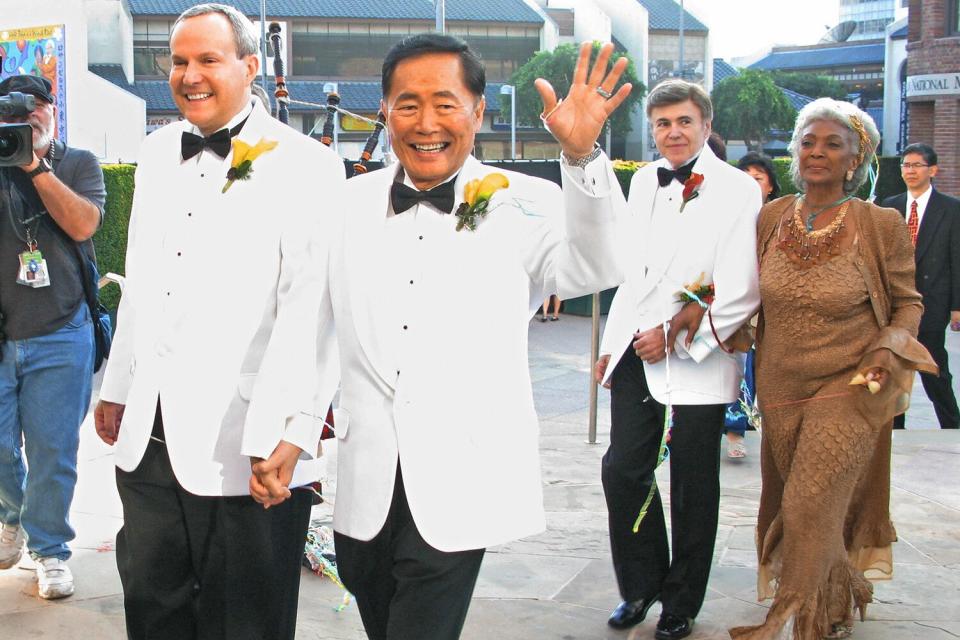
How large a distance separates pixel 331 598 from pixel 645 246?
5.95ft

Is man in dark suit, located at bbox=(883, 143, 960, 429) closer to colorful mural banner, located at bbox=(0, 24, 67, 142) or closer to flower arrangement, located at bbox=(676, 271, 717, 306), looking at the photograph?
flower arrangement, located at bbox=(676, 271, 717, 306)

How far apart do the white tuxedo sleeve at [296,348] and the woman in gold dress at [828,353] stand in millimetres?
1723

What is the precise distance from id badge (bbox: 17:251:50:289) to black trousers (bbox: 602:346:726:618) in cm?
214

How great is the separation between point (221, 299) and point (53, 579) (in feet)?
6.55

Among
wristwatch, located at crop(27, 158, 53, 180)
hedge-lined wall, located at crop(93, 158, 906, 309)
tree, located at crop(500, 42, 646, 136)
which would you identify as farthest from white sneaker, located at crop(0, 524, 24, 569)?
tree, located at crop(500, 42, 646, 136)

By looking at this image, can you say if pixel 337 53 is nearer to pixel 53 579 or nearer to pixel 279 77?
pixel 279 77

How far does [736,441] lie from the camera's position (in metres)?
7.39

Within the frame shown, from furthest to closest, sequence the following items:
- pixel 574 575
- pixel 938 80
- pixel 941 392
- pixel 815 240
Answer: pixel 938 80 < pixel 941 392 < pixel 574 575 < pixel 815 240

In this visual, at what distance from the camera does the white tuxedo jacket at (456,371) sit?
2.71m

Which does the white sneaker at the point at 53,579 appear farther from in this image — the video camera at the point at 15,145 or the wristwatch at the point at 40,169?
the video camera at the point at 15,145

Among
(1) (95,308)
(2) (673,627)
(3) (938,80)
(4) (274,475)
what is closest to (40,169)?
(1) (95,308)

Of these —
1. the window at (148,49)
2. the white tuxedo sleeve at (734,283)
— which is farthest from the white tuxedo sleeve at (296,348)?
the window at (148,49)

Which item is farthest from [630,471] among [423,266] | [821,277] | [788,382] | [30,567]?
[30,567]

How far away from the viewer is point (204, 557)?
324 centimetres
